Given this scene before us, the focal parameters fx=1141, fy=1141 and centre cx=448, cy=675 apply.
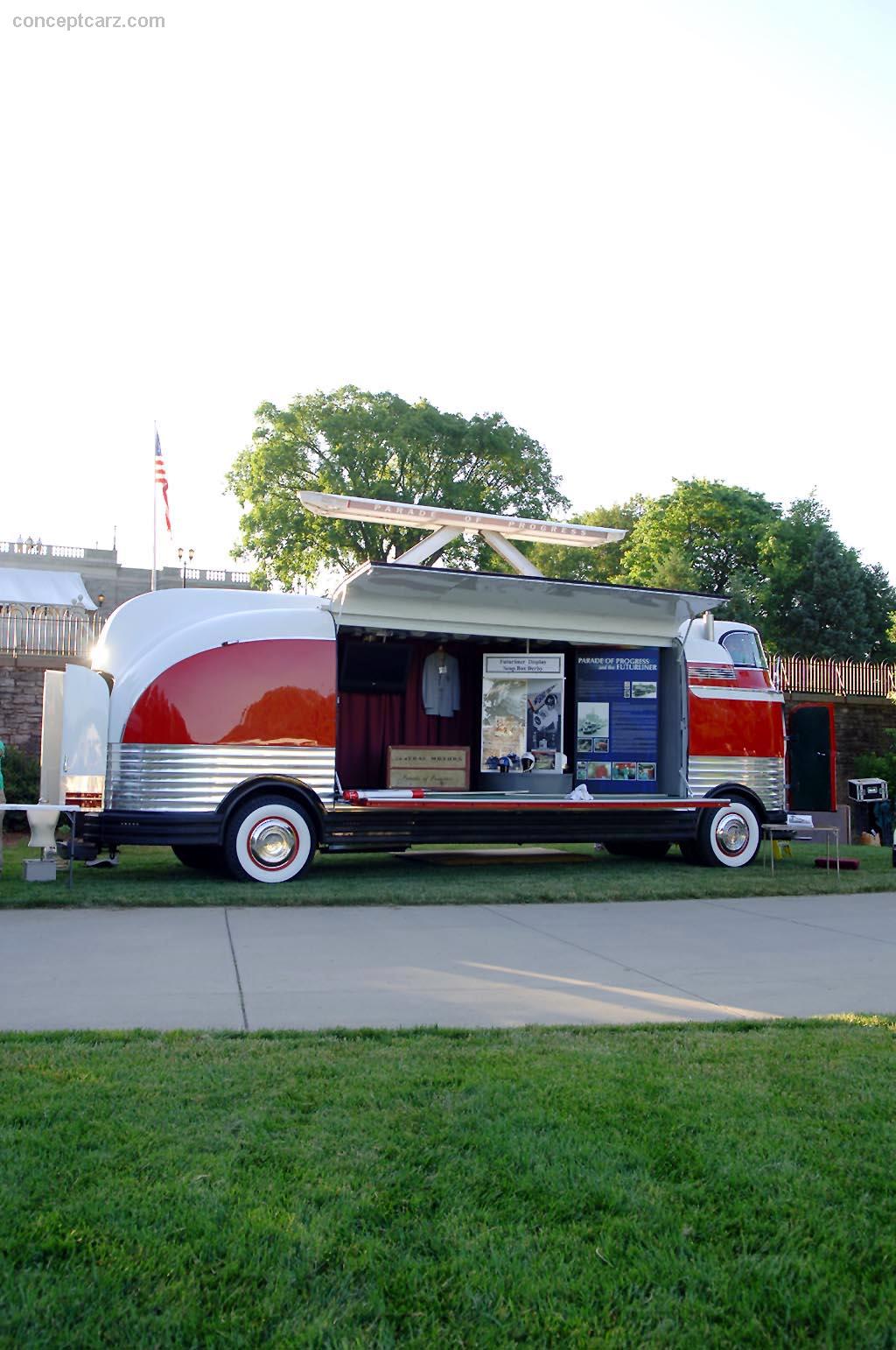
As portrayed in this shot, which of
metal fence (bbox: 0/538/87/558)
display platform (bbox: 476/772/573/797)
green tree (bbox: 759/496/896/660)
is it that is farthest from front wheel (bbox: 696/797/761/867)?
metal fence (bbox: 0/538/87/558)

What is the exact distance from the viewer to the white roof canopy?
13.7 metres

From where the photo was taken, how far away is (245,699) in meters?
12.5

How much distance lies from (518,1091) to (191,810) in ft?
26.4

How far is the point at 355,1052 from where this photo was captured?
5.52m

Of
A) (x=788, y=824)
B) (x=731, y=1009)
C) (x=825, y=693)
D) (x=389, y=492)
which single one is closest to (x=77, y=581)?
(x=389, y=492)

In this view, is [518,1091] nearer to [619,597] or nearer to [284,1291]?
[284,1291]

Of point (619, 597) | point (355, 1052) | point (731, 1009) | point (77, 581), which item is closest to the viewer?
point (355, 1052)

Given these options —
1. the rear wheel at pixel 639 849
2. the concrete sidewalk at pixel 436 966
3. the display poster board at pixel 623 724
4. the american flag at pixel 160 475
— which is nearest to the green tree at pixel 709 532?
the american flag at pixel 160 475

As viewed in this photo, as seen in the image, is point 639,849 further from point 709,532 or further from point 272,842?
point 709,532

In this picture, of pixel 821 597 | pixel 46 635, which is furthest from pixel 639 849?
pixel 821 597

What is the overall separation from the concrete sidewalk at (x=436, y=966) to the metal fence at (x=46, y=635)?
12.6 meters

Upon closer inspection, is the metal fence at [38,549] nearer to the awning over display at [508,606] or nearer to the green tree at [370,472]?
the green tree at [370,472]

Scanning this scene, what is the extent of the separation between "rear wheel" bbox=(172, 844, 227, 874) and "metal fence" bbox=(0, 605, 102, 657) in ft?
29.6

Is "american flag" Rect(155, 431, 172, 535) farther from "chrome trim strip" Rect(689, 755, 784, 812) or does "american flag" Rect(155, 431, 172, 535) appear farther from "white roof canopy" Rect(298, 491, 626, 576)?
"chrome trim strip" Rect(689, 755, 784, 812)
